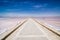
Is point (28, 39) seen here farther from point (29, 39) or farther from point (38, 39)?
point (38, 39)

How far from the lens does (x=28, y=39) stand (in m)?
8.66

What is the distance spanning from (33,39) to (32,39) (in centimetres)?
6

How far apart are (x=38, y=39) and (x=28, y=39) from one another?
0.60 metres

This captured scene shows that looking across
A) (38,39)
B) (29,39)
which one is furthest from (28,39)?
(38,39)

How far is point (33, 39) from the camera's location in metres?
8.65

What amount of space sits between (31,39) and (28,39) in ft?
0.59

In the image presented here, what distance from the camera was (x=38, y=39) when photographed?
8.66 meters

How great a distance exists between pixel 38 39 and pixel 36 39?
4.7 inches

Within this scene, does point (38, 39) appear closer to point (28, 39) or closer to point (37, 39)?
point (37, 39)

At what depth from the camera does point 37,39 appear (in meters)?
8.66

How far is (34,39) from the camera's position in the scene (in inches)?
341

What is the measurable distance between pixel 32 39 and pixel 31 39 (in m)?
0.06

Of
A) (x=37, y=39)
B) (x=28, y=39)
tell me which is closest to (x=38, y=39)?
(x=37, y=39)
